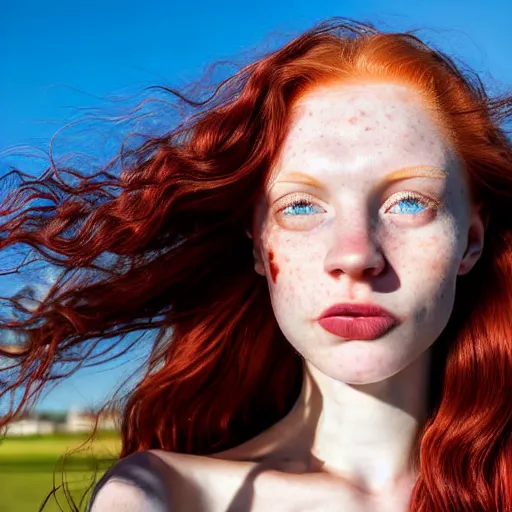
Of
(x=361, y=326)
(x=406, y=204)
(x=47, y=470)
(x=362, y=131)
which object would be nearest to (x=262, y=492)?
(x=361, y=326)

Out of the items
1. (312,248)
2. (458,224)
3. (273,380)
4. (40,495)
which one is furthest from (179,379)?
(40,495)

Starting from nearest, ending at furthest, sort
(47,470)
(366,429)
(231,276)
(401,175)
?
(401,175) → (366,429) → (231,276) → (47,470)

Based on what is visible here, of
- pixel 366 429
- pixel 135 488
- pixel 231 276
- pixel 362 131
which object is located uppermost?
pixel 362 131

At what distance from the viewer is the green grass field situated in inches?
106

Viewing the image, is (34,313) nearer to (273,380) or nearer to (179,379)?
(179,379)

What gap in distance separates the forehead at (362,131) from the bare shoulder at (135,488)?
74 cm

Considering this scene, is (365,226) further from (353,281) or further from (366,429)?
(366,429)

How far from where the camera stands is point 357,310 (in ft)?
7.14

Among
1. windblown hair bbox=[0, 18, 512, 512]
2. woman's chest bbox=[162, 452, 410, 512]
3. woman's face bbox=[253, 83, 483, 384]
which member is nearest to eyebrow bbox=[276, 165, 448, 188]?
woman's face bbox=[253, 83, 483, 384]

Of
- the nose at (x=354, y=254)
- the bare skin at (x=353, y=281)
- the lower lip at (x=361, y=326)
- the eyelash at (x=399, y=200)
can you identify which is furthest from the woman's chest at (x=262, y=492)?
the eyelash at (x=399, y=200)

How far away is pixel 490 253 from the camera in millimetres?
2609

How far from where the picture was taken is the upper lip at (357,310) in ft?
7.13

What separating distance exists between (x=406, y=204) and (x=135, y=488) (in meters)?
0.86

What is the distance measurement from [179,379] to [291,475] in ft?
1.36
